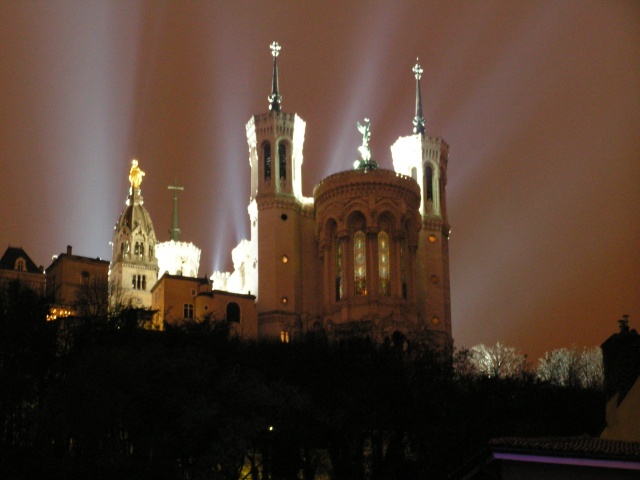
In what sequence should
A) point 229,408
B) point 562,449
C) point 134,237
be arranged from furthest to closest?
point 134,237
point 229,408
point 562,449

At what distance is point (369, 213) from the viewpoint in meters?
85.1

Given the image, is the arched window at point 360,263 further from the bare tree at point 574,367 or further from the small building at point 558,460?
the small building at point 558,460

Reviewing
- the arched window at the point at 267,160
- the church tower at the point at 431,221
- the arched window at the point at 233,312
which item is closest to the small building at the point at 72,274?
the arched window at the point at 233,312

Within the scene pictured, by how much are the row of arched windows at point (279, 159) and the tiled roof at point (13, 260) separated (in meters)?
19.7

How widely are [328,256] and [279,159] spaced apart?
31.9 ft

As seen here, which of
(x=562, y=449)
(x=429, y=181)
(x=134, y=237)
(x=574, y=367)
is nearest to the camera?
(x=562, y=449)

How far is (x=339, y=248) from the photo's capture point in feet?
283

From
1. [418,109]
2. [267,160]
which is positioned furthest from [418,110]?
[267,160]

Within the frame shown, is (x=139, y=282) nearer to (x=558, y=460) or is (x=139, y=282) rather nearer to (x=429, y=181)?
(x=429, y=181)

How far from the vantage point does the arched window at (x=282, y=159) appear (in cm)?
9038

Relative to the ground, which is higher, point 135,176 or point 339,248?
point 135,176

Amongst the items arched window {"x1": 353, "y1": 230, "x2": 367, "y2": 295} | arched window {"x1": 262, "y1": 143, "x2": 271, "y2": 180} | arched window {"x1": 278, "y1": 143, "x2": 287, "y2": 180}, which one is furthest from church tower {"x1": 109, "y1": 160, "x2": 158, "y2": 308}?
arched window {"x1": 353, "y1": 230, "x2": 367, "y2": 295}

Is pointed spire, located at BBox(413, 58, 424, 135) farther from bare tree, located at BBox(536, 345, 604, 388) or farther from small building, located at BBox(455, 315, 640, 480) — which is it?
small building, located at BBox(455, 315, 640, 480)

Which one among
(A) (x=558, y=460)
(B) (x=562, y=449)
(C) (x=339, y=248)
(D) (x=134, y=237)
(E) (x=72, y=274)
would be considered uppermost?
(D) (x=134, y=237)
